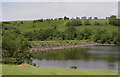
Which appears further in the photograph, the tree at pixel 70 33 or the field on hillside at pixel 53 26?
the field on hillside at pixel 53 26

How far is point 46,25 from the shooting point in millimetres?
186250

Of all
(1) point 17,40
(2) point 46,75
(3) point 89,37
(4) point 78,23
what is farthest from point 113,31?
(2) point 46,75

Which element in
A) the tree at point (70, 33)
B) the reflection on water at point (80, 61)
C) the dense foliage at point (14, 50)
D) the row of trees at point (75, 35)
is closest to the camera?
the dense foliage at point (14, 50)

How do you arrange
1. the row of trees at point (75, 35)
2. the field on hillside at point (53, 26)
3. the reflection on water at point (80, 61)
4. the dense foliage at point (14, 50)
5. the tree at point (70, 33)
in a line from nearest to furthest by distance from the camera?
1. the dense foliage at point (14, 50)
2. the reflection on water at point (80, 61)
3. the row of trees at point (75, 35)
4. the tree at point (70, 33)
5. the field on hillside at point (53, 26)

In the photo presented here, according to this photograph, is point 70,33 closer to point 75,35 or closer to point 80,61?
point 75,35

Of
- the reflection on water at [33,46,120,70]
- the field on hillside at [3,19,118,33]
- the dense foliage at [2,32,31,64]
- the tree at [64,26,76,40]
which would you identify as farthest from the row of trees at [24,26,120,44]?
the dense foliage at [2,32,31,64]

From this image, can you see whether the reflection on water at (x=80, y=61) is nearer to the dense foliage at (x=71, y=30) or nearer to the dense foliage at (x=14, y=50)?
the dense foliage at (x=14, y=50)

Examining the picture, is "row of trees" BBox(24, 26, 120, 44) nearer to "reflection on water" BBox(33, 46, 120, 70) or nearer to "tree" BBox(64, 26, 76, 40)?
"tree" BBox(64, 26, 76, 40)

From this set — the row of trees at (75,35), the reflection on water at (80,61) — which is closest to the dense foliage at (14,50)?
the reflection on water at (80,61)

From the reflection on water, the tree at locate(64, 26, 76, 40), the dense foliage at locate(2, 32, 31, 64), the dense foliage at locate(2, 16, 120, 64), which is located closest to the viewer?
the dense foliage at locate(2, 32, 31, 64)

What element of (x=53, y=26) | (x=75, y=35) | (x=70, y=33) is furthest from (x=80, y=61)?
(x=53, y=26)

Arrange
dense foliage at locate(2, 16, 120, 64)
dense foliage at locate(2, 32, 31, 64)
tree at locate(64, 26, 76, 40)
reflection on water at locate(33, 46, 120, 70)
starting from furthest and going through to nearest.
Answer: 1. tree at locate(64, 26, 76, 40)
2. dense foliage at locate(2, 16, 120, 64)
3. reflection on water at locate(33, 46, 120, 70)
4. dense foliage at locate(2, 32, 31, 64)

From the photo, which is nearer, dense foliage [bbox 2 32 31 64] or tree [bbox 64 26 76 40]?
dense foliage [bbox 2 32 31 64]

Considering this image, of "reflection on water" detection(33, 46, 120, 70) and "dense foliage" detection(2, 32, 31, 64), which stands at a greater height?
"dense foliage" detection(2, 32, 31, 64)
